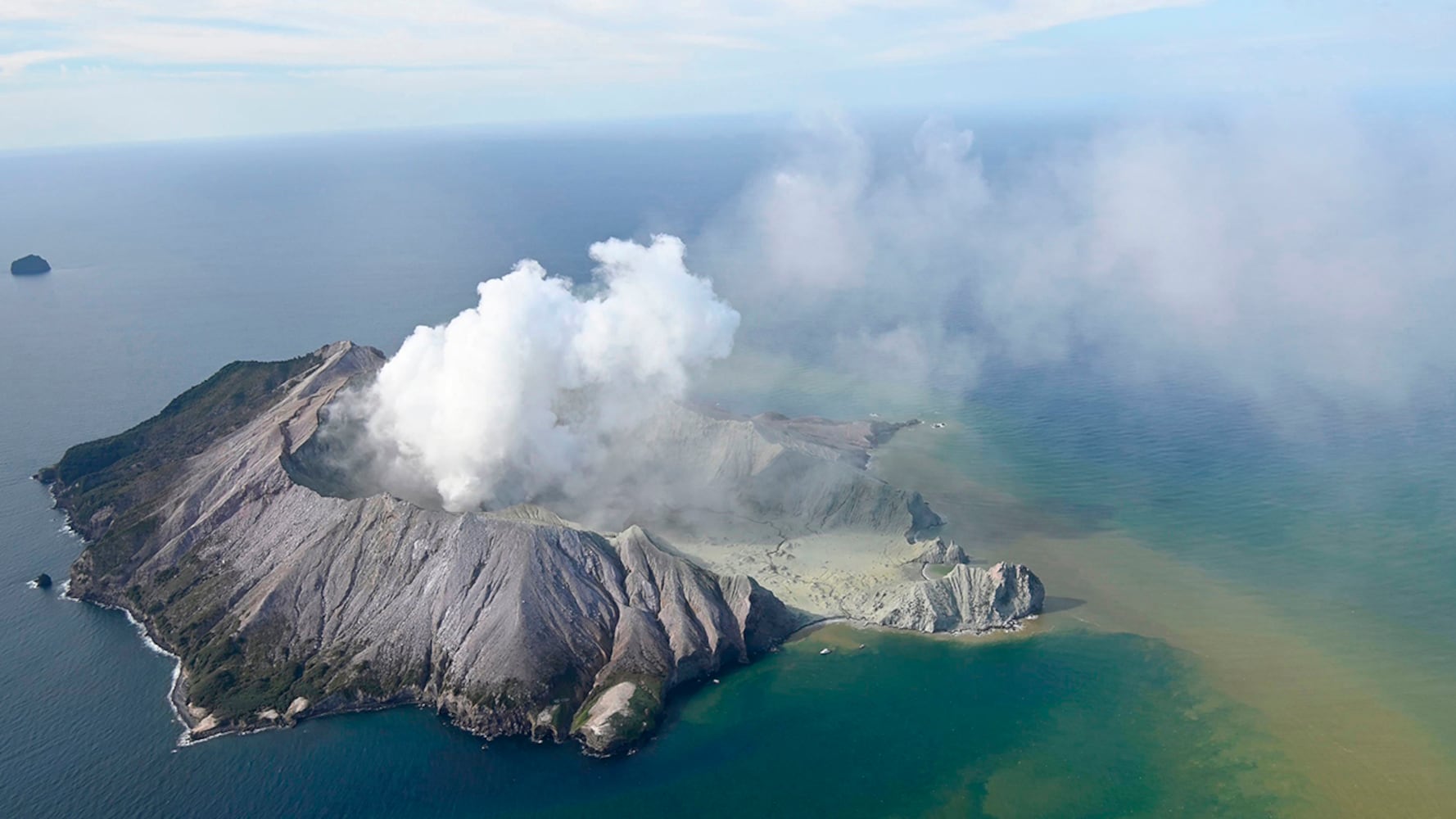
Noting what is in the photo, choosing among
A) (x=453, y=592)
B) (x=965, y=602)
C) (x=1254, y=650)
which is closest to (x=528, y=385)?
(x=453, y=592)

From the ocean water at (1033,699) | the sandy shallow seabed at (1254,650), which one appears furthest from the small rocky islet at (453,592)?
the sandy shallow seabed at (1254,650)

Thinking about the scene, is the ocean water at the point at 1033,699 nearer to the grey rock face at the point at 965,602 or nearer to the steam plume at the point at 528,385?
the grey rock face at the point at 965,602

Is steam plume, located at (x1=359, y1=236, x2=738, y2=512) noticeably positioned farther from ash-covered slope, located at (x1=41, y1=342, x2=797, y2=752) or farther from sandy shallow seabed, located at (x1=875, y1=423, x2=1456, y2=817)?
sandy shallow seabed, located at (x1=875, y1=423, x2=1456, y2=817)

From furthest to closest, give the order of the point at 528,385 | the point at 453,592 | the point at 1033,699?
the point at 528,385 → the point at 453,592 → the point at 1033,699

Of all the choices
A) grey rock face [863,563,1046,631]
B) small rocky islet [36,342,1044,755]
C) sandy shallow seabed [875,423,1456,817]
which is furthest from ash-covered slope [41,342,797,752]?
sandy shallow seabed [875,423,1456,817]

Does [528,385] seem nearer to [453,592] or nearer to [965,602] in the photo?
[453,592]

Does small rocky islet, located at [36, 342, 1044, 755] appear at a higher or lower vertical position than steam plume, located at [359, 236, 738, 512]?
lower
